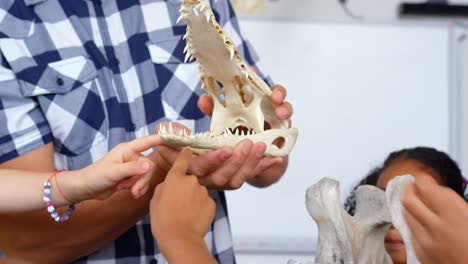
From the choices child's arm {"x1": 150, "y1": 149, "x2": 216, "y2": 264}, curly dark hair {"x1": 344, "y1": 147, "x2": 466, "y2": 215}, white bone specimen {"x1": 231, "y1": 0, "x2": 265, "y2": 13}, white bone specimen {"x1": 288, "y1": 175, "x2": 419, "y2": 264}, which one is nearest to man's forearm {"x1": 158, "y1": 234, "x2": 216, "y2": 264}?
child's arm {"x1": 150, "y1": 149, "x2": 216, "y2": 264}

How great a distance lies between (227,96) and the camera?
1.14 m

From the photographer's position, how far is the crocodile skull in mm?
1012

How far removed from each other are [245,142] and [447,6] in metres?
1.85

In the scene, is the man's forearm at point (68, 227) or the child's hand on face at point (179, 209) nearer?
the child's hand on face at point (179, 209)

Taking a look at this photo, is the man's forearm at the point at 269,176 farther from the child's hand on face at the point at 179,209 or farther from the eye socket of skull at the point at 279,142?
the child's hand on face at the point at 179,209

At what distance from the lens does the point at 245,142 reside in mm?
1009

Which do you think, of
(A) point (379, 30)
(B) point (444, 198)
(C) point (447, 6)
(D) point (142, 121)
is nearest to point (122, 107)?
(D) point (142, 121)

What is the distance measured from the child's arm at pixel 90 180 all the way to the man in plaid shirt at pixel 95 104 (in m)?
0.08

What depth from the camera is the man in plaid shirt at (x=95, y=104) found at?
1.16 metres

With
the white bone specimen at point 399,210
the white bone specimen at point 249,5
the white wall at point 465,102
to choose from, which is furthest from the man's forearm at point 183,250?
the white wall at point 465,102

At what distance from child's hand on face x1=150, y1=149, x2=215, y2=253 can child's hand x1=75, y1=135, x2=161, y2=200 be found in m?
0.04

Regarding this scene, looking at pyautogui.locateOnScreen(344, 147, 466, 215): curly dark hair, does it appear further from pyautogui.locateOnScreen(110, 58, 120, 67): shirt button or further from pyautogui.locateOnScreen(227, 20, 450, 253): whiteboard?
pyautogui.locateOnScreen(227, 20, 450, 253): whiteboard

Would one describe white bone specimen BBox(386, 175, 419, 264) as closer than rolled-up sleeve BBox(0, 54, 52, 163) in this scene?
Yes

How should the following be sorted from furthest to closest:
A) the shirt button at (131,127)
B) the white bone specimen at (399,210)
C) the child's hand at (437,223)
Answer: the shirt button at (131,127) < the white bone specimen at (399,210) < the child's hand at (437,223)
